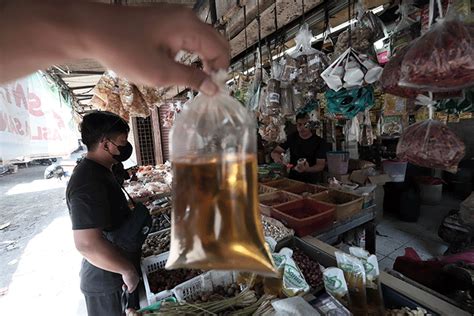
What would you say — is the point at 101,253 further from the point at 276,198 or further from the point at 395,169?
the point at 395,169

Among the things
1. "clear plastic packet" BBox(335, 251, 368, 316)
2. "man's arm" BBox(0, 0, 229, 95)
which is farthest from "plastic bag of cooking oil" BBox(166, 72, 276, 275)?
"clear plastic packet" BBox(335, 251, 368, 316)

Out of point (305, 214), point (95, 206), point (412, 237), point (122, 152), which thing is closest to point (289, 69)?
point (305, 214)

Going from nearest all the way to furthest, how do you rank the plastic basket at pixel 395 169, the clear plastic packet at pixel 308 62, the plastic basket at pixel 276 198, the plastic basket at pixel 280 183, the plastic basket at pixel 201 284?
the plastic basket at pixel 201 284 → the clear plastic packet at pixel 308 62 → the plastic basket at pixel 276 198 → the plastic basket at pixel 280 183 → the plastic basket at pixel 395 169

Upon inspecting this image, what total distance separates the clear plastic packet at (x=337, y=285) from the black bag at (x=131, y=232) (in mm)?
1358

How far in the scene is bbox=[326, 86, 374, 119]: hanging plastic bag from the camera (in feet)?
5.54

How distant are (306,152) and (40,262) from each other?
5367 mm

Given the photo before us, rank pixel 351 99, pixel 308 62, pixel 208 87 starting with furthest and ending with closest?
pixel 308 62
pixel 351 99
pixel 208 87

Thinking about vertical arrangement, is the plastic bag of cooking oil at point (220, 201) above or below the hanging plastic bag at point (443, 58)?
below

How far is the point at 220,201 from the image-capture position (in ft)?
1.60

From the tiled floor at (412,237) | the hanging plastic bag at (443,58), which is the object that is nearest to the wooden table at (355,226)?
the tiled floor at (412,237)

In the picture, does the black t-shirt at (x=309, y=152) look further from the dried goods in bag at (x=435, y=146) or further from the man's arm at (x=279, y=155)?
the dried goods in bag at (x=435, y=146)

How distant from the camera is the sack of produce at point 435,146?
1.21 metres

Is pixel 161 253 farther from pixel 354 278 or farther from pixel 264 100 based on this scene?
pixel 264 100

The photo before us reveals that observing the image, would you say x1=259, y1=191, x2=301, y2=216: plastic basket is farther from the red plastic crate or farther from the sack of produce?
the sack of produce
